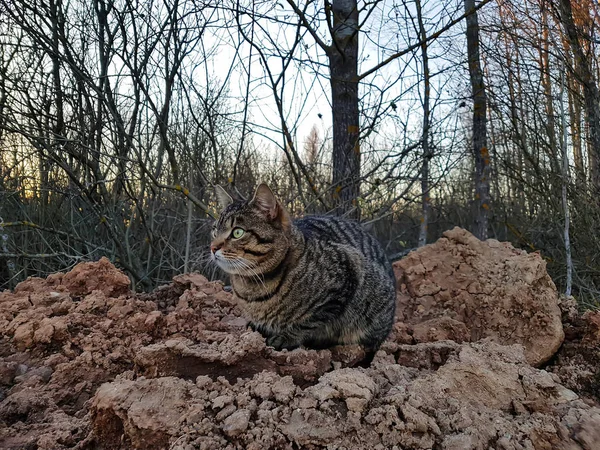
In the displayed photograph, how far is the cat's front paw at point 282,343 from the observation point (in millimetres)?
2684

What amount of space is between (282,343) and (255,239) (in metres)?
0.67

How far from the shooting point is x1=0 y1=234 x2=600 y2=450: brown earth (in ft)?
5.66

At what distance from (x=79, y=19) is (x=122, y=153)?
164 centimetres

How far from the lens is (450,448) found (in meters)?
1.67

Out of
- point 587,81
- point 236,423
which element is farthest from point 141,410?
point 587,81

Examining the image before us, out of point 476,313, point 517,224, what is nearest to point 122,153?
point 476,313

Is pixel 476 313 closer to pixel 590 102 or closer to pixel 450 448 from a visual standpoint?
pixel 450 448

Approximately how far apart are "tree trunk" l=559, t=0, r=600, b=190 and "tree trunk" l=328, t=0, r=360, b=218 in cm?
269

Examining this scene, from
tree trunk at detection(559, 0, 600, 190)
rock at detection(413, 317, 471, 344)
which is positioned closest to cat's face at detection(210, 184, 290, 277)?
rock at detection(413, 317, 471, 344)

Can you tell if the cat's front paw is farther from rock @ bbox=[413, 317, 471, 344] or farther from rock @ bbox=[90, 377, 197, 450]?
rock @ bbox=[413, 317, 471, 344]

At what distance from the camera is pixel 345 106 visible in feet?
19.9

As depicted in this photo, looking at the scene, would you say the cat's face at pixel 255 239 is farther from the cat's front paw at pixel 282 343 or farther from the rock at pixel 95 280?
the rock at pixel 95 280

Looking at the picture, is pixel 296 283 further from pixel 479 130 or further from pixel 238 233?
pixel 479 130

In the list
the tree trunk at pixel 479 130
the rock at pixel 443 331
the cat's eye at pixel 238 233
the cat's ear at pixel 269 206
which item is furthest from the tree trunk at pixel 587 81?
the cat's eye at pixel 238 233
